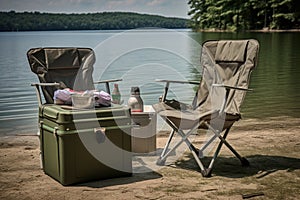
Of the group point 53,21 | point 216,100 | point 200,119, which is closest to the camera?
point 200,119

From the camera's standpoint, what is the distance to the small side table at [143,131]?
4.71 metres

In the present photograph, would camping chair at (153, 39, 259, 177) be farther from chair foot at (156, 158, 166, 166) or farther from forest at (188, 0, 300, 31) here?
forest at (188, 0, 300, 31)

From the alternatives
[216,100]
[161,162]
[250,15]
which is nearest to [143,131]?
[161,162]

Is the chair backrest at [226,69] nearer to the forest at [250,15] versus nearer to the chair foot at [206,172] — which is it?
the chair foot at [206,172]

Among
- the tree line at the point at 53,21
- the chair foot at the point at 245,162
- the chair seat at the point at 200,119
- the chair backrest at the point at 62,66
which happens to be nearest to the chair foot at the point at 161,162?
the chair seat at the point at 200,119

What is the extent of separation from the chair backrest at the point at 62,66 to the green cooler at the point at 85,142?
27.0 inches

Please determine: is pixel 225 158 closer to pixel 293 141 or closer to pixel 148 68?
pixel 293 141

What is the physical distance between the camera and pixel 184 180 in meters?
3.97

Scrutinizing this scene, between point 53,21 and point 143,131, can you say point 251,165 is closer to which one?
point 143,131

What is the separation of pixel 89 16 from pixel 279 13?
64.7ft

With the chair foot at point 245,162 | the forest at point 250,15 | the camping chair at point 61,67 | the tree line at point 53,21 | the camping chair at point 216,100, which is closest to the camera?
the camping chair at point 216,100

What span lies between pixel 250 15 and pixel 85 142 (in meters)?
56.7

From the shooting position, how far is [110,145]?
12.9 feet

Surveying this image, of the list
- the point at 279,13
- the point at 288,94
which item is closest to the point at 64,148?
the point at 288,94
